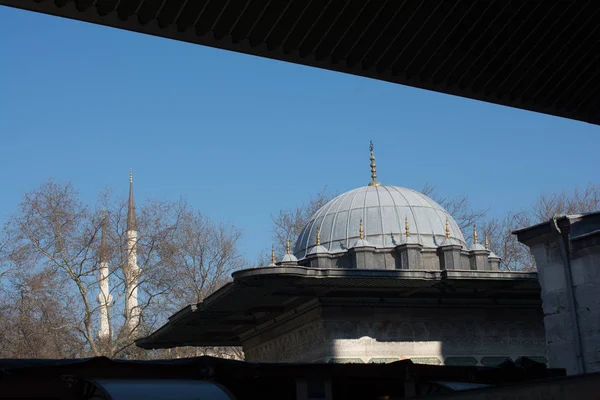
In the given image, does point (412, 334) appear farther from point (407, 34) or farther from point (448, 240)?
point (407, 34)

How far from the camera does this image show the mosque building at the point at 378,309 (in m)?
18.2

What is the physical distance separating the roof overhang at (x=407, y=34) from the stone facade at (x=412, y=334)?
13.5 meters

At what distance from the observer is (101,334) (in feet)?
104

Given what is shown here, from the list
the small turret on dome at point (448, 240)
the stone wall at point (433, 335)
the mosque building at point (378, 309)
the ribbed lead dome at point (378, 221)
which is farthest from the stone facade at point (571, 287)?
the ribbed lead dome at point (378, 221)

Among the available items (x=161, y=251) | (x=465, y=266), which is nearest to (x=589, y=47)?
(x=465, y=266)

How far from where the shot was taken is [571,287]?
13906mm

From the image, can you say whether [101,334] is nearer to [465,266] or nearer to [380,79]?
[465,266]

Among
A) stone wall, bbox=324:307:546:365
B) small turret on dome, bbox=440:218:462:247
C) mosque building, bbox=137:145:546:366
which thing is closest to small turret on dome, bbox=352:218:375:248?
mosque building, bbox=137:145:546:366

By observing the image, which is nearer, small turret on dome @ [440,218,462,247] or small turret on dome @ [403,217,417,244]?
small turret on dome @ [403,217,417,244]

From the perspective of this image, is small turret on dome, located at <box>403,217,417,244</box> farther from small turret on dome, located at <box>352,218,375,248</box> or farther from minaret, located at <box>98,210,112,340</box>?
minaret, located at <box>98,210,112,340</box>

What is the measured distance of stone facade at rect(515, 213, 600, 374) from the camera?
44.5ft

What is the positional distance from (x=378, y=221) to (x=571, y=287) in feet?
39.1

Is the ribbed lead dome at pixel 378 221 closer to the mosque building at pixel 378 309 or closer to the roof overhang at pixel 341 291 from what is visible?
the mosque building at pixel 378 309

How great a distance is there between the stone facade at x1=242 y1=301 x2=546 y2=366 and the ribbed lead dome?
4.62 m
